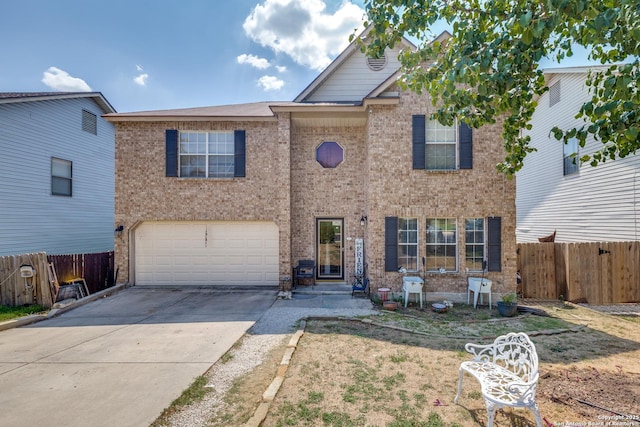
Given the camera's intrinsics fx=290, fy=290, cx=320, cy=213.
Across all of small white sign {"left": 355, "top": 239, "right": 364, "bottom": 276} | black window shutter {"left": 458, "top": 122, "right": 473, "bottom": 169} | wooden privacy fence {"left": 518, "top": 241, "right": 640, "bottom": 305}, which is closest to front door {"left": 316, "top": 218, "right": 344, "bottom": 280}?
small white sign {"left": 355, "top": 239, "right": 364, "bottom": 276}

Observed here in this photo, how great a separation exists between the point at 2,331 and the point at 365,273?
29.8 feet

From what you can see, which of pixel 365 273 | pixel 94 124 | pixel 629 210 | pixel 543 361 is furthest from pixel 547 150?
pixel 94 124

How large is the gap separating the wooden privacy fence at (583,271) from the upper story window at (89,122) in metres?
18.5

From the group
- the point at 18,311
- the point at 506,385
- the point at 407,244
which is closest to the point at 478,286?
the point at 407,244

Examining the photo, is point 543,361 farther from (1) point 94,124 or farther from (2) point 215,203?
(1) point 94,124

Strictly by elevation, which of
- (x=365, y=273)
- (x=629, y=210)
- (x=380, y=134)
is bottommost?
(x=365, y=273)

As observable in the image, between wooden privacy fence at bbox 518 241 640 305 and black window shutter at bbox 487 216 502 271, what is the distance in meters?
1.25

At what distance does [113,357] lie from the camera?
5.02 m

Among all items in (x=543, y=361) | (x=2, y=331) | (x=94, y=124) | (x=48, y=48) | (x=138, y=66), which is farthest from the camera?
(x=94, y=124)

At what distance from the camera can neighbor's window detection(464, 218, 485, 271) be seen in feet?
28.5

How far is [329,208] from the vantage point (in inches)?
395

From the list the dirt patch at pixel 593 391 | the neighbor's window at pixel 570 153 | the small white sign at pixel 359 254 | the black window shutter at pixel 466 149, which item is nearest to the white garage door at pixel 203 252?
the small white sign at pixel 359 254

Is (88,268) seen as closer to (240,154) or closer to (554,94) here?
(240,154)

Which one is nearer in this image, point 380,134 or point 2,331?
point 2,331
